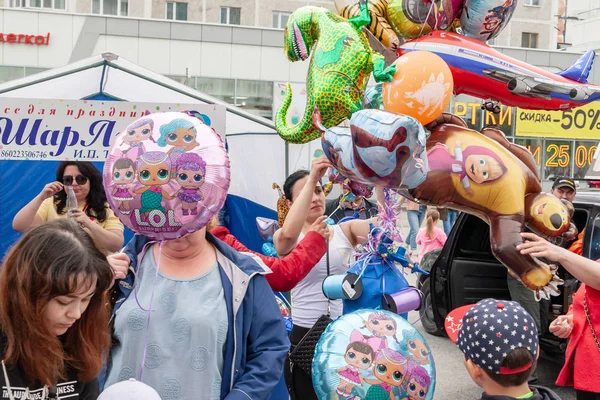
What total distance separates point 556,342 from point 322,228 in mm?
3140

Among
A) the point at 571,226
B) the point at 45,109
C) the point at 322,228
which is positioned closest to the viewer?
the point at 322,228

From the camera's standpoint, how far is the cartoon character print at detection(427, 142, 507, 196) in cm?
301

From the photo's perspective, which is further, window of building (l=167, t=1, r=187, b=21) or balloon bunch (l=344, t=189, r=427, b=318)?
window of building (l=167, t=1, r=187, b=21)

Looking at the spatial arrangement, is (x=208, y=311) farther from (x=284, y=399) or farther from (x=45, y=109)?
(x=45, y=109)

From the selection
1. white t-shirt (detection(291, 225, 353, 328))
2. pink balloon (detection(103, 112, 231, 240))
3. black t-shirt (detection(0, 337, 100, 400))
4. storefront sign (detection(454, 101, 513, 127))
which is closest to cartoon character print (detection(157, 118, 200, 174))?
pink balloon (detection(103, 112, 231, 240))

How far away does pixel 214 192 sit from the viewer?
2.17 m

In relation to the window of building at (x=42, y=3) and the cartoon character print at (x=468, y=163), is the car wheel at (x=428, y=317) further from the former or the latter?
the window of building at (x=42, y=3)

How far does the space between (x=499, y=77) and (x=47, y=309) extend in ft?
7.21

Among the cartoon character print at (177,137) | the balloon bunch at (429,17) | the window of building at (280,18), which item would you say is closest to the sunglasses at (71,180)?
the balloon bunch at (429,17)

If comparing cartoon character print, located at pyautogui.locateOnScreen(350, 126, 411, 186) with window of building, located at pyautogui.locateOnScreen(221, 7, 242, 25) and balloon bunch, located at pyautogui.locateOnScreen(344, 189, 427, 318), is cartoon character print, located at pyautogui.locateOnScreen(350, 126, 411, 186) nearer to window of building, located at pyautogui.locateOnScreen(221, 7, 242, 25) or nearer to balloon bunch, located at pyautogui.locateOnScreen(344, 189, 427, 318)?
balloon bunch, located at pyautogui.locateOnScreen(344, 189, 427, 318)

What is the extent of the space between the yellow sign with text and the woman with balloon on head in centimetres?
2141

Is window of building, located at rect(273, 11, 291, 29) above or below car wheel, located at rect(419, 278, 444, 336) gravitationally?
above

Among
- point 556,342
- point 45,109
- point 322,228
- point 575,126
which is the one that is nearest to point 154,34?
point 575,126

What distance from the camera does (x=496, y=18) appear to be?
3.23m
